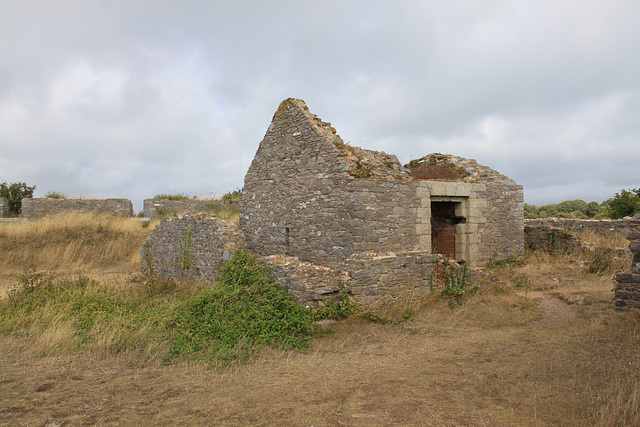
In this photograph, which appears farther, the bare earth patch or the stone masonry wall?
the stone masonry wall

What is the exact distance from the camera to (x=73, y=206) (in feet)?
A: 58.1

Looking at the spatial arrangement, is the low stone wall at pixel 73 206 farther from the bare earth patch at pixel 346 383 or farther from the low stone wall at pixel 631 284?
the low stone wall at pixel 631 284

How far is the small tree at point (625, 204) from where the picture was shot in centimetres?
1927

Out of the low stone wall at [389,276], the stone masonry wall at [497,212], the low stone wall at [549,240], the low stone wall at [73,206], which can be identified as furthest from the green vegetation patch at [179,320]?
the low stone wall at [73,206]

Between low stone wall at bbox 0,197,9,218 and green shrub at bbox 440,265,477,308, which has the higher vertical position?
low stone wall at bbox 0,197,9,218

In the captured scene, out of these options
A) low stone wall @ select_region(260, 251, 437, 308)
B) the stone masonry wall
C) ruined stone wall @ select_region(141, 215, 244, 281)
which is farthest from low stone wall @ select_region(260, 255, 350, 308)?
the stone masonry wall

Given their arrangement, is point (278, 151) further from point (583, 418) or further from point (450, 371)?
point (583, 418)

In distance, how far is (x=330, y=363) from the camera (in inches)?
218

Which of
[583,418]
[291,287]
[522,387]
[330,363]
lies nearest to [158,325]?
[291,287]

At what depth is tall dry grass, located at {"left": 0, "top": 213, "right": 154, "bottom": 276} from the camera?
13516mm

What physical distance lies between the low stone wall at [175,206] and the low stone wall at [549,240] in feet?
44.6

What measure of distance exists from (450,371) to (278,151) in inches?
280

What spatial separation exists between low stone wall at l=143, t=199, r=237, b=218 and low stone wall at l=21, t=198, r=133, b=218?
2.79 feet

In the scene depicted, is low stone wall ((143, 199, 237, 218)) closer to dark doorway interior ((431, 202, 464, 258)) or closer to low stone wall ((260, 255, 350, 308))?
dark doorway interior ((431, 202, 464, 258))
